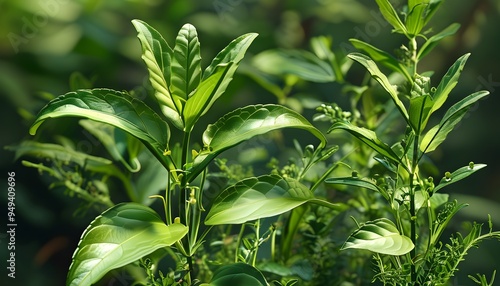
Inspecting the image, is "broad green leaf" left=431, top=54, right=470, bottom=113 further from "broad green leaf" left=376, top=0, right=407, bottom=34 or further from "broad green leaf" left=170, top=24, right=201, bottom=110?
"broad green leaf" left=170, top=24, right=201, bottom=110

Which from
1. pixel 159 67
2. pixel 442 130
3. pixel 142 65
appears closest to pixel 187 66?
pixel 159 67

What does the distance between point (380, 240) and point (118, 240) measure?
0.21m

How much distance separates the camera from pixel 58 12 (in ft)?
4.09

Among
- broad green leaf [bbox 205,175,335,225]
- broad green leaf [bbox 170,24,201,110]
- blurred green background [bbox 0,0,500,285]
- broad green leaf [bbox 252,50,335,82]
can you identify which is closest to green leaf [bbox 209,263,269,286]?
broad green leaf [bbox 205,175,335,225]

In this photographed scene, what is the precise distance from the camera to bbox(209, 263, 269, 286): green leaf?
0.59m

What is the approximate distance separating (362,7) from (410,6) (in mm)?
642

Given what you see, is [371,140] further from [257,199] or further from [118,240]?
[118,240]

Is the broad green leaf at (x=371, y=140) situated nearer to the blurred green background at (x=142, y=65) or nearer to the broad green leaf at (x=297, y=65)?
the broad green leaf at (x=297, y=65)

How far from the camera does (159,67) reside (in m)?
0.63

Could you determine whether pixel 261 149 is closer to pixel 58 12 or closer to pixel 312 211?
pixel 312 211

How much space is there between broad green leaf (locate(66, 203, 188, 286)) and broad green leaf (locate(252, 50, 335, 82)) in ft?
1.23

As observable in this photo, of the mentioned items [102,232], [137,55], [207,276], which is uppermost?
[137,55]

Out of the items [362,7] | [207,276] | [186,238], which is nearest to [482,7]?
[362,7]

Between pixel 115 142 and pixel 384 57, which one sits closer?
pixel 384 57
